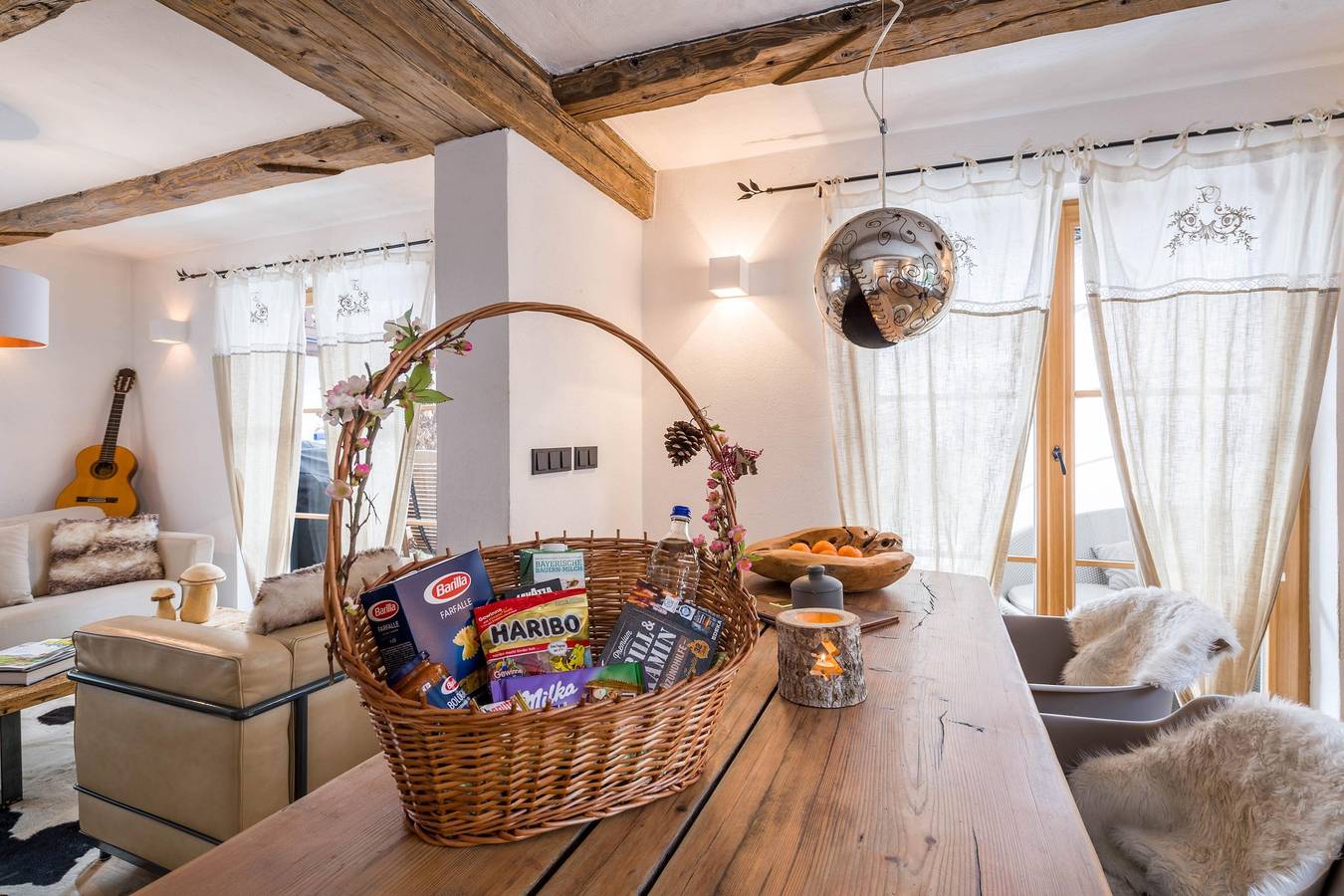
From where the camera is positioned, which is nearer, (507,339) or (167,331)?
(507,339)

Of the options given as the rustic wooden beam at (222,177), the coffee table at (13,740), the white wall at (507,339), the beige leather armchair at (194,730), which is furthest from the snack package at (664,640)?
the coffee table at (13,740)

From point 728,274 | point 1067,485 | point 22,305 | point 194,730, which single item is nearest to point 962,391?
point 1067,485

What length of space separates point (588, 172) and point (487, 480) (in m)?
1.27

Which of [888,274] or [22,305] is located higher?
[22,305]

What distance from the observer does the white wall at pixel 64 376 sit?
158 inches

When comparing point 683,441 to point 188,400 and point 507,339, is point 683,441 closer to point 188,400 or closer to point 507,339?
point 507,339

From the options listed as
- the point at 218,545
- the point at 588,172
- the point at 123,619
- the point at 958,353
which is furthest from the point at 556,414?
the point at 218,545

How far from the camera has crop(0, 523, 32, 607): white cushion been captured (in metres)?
3.32

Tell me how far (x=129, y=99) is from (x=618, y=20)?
72.5 inches

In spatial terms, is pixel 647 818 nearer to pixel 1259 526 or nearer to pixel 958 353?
pixel 958 353

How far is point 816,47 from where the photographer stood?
197 centimetres

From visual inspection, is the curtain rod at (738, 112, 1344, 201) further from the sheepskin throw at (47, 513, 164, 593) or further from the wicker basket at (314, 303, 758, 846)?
the sheepskin throw at (47, 513, 164, 593)

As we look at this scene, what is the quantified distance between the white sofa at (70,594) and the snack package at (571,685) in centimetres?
367

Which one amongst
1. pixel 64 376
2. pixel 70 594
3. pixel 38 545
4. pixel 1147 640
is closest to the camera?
pixel 1147 640
